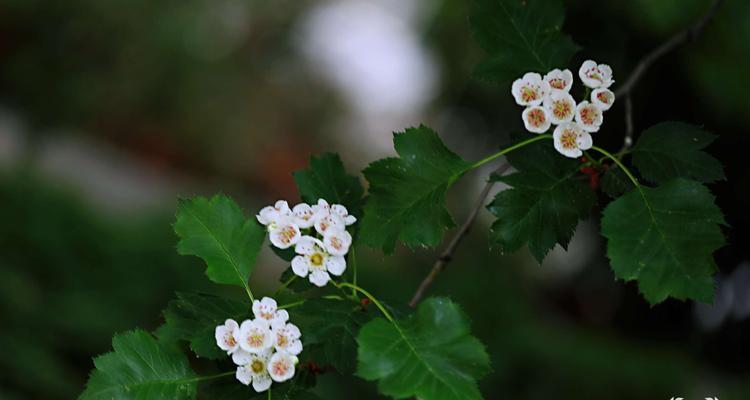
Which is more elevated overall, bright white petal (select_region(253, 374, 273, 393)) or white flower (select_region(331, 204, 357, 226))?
white flower (select_region(331, 204, 357, 226))

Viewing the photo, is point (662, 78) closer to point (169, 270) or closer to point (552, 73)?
point (552, 73)

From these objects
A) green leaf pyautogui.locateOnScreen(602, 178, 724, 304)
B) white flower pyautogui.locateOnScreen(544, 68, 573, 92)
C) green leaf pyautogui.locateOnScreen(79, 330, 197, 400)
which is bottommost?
green leaf pyautogui.locateOnScreen(79, 330, 197, 400)

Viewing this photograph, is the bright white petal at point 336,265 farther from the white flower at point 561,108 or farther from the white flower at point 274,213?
the white flower at point 561,108

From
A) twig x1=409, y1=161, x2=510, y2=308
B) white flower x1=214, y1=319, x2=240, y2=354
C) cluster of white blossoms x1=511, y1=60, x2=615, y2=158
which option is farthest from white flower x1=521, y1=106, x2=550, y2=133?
white flower x1=214, y1=319, x2=240, y2=354

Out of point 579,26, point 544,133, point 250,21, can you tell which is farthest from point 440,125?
point 250,21

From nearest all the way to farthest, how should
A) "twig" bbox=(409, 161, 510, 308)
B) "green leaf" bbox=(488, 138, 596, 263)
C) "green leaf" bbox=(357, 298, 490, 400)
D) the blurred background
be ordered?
"green leaf" bbox=(357, 298, 490, 400) < "green leaf" bbox=(488, 138, 596, 263) < "twig" bbox=(409, 161, 510, 308) < the blurred background

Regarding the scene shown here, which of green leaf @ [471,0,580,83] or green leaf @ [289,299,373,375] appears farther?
green leaf @ [471,0,580,83]

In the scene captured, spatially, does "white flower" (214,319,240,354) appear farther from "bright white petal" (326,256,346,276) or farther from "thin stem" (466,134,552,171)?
"thin stem" (466,134,552,171)

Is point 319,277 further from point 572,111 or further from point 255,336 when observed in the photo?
point 572,111
